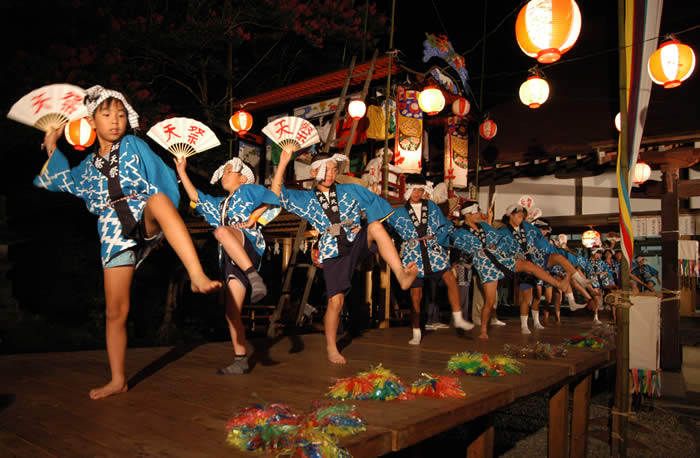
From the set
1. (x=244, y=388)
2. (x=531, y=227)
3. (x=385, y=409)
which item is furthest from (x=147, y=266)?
(x=385, y=409)

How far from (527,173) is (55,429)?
12689mm

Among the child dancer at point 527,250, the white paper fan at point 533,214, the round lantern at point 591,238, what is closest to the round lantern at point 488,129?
the white paper fan at point 533,214

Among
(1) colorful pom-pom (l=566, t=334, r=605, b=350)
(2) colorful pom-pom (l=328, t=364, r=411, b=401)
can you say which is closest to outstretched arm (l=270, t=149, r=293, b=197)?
(2) colorful pom-pom (l=328, t=364, r=411, b=401)

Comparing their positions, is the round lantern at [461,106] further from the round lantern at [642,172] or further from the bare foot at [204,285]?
the bare foot at [204,285]

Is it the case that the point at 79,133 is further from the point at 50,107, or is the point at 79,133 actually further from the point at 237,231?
the point at 237,231

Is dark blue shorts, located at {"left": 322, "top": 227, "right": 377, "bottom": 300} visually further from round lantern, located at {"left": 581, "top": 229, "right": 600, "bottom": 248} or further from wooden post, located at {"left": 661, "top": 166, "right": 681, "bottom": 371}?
round lantern, located at {"left": 581, "top": 229, "right": 600, "bottom": 248}

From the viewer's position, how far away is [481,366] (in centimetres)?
348

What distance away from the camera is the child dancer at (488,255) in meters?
6.49

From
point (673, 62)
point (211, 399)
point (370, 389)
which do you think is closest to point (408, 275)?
point (370, 389)

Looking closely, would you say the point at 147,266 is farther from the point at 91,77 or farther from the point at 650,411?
the point at 650,411

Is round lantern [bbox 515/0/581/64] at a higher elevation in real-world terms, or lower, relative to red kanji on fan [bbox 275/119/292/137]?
higher

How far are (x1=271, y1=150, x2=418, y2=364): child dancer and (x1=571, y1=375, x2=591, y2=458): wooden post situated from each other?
280 centimetres

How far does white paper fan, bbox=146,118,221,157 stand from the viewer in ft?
12.6

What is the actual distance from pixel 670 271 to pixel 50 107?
10333 mm
